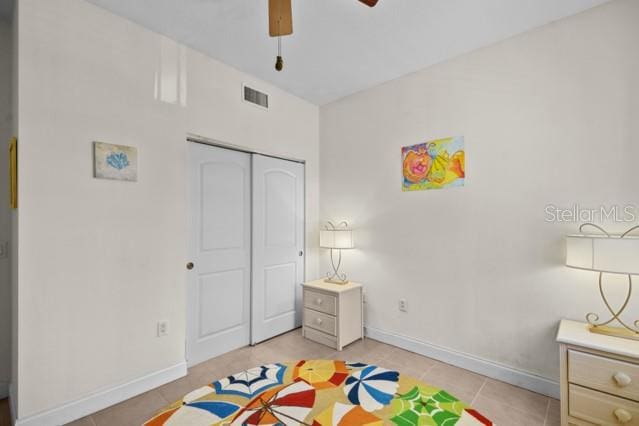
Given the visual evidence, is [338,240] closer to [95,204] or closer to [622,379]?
[95,204]

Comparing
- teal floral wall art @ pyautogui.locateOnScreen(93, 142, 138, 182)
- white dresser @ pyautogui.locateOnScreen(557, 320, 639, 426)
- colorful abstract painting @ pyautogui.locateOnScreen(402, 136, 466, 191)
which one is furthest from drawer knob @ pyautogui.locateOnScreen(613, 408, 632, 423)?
teal floral wall art @ pyautogui.locateOnScreen(93, 142, 138, 182)

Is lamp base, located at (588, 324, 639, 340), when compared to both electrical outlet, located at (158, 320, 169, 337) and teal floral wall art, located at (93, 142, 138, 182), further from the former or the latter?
teal floral wall art, located at (93, 142, 138, 182)

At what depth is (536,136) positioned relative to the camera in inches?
91.3

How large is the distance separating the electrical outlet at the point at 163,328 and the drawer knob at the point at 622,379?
9.71 ft

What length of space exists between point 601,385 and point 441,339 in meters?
1.19

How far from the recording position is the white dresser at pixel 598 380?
5.42 feet

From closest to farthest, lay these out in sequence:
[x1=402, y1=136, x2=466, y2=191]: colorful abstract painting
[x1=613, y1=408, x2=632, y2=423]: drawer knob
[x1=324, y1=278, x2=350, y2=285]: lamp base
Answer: [x1=613, y1=408, x2=632, y2=423]: drawer knob → [x1=402, y1=136, x2=466, y2=191]: colorful abstract painting → [x1=324, y1=278, x2=350, y2=285]: lamp base

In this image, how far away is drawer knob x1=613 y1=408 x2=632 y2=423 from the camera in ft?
5.37

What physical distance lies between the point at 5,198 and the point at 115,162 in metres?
0.89

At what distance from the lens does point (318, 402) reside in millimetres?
1831

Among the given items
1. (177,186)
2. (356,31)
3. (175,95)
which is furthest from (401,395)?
(175,95)

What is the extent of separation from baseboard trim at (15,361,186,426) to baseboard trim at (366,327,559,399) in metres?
1.98

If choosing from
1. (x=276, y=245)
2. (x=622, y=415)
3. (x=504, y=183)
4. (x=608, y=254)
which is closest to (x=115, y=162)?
(x=276, y=245)

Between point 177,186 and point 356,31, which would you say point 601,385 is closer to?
point 356,31
